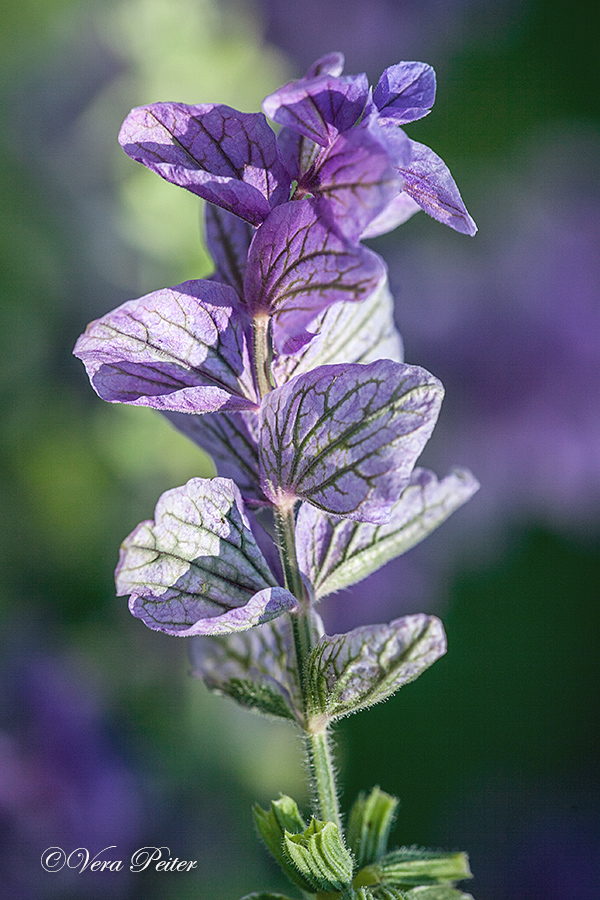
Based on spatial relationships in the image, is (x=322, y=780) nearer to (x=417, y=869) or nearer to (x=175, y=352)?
(x=417, y=869)

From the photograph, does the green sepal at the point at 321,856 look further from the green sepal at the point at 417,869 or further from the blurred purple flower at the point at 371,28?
the blurred purple flower at the point at 371,28

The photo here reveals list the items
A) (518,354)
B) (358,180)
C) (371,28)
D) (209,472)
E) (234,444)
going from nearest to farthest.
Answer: (358,180) → (234,444) → (209,472) → (518,354) → (371,28)

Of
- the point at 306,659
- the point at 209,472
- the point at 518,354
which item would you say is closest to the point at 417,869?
the point at 306,659

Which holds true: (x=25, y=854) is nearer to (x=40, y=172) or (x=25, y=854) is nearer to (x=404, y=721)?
(x=404, y=721)

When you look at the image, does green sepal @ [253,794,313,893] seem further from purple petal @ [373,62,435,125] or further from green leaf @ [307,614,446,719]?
purple petal @ [373,62,435,125]
